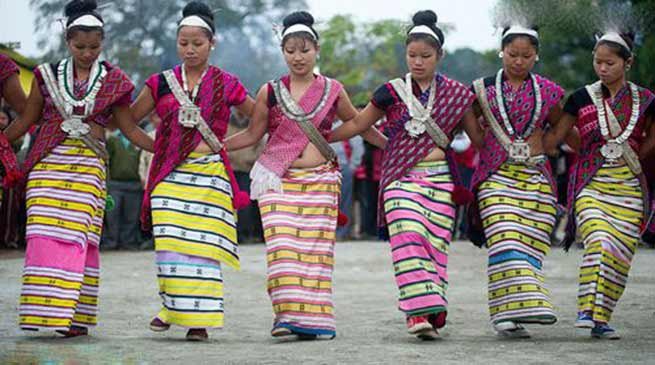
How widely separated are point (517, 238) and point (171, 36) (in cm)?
1126

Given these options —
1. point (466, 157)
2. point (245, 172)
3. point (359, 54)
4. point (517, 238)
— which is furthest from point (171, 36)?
point (359, 54)

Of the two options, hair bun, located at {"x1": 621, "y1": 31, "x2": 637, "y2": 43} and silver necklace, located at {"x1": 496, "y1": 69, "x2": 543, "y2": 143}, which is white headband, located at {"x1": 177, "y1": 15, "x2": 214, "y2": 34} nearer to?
silver necklace, located at {"x1": 496, "y1": 69, "x2": 543, "y2": 143}

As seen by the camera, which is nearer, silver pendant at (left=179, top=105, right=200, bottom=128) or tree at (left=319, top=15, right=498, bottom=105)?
silver pendant at (left=179, top=105, right=200, bottom=128)

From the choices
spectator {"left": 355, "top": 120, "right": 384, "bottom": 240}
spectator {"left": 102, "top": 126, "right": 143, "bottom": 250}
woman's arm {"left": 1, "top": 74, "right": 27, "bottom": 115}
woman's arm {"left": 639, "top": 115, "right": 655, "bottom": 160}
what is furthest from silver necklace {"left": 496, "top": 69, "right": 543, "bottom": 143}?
spectator {"left": 355, "top": 120, "right": 384, "bottom": 240}

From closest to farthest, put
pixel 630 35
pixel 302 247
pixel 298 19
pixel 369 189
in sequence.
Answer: pixel 302 247 → pixel 298 19 → pixel 630 35 → pixel 369 189

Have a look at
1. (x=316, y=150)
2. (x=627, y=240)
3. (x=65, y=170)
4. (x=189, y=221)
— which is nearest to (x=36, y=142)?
(x=65, y=170)

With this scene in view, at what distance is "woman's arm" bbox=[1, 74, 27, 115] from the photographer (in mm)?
8648

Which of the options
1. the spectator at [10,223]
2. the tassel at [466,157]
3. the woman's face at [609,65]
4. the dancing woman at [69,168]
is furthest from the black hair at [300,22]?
the tassel at [466,157]

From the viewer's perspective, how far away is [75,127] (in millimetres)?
8523

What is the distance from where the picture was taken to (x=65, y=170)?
857 centimetres

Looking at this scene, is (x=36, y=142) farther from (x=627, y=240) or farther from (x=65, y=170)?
(x=627, y=240)

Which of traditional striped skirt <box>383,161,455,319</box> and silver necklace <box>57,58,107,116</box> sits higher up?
silver necklace <box>57,58,107,116</box>

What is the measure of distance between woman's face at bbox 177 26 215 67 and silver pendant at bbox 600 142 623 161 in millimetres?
2796

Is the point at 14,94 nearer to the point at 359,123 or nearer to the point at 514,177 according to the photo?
the point at 359,123
